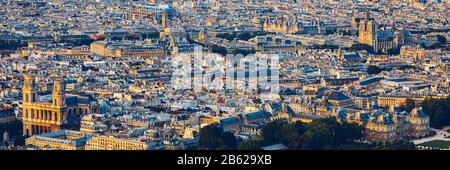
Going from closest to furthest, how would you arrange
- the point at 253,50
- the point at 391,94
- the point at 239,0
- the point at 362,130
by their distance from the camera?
the point at 362,130
the point at 391,94
the point at 253,50
the point at 239,0

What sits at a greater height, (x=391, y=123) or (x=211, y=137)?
(x=211, y=137)

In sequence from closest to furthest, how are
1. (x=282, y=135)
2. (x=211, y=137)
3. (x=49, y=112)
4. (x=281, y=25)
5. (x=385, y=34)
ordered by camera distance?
(x=211, y=137)
(x=282, y=135)
(x=49, y=112)
(x=385, y=34)
(x=281, y=25)

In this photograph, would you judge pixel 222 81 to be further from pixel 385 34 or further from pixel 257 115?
pixel 385 34

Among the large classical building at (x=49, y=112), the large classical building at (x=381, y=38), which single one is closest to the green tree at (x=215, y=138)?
the large classical building at (x=49, y=112)

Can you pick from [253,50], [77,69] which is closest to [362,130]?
[77,69]

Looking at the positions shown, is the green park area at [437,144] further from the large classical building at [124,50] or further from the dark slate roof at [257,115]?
the large classical building at [124,50]

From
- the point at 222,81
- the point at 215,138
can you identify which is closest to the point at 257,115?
the point at 215,138
